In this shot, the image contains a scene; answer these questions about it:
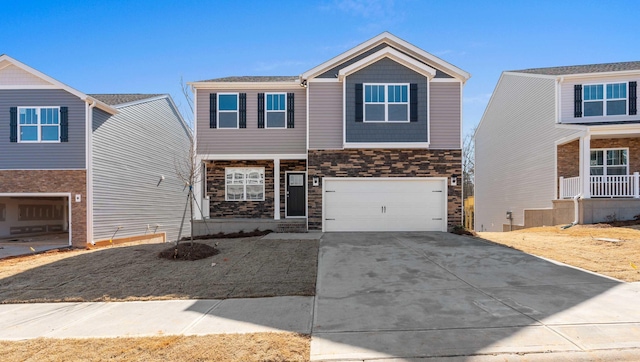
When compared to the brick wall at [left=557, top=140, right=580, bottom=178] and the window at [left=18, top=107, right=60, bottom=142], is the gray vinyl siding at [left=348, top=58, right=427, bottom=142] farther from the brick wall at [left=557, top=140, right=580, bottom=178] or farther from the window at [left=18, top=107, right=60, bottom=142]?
the window at [left=18, top=107, right=60, bottom=142]

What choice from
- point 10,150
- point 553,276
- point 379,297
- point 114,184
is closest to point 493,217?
point 553,276

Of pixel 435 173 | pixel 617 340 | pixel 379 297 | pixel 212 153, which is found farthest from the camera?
pixel 212 153

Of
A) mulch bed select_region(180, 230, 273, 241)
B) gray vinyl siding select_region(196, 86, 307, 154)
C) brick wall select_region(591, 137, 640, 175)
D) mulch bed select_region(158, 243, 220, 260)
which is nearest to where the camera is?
mulch bed select_region(158, 243, 220, 260)

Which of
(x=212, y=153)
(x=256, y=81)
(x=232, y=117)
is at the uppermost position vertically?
(x=256, y=81)

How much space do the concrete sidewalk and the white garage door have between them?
7.81 m

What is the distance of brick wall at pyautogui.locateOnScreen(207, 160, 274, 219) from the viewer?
599 inches

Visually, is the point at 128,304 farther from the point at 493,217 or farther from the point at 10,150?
the point at 493,217

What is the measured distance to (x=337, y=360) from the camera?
384cm

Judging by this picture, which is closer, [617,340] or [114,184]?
[617,340]

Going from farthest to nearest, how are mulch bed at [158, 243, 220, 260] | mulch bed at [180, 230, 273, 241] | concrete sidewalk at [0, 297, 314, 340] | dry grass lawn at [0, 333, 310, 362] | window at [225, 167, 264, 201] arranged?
window at [225, 167, 264, 201], mulch bed at [180, 230, 273, 241], mulch bed at [158, 243, 220, 260], concrete sidewalk at [0, 297, 314, 340], dry grass lawn at [0, 333, 310, 362]

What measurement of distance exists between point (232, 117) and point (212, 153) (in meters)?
1.76

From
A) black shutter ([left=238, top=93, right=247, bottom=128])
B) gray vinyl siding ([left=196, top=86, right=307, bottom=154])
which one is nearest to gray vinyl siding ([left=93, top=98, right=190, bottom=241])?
gray vinyl siding ([left=196, top=86, right=307, bottom=154])

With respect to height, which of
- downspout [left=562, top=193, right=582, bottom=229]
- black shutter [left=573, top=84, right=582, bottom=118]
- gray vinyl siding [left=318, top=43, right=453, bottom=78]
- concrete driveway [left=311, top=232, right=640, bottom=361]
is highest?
gray vinyl siding [left=318, top=43, right=453, bottom=78]

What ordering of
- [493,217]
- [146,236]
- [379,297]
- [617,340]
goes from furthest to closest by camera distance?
1. [493,217]
2. [146,236]
3. [379,297]
4. [617,340]
